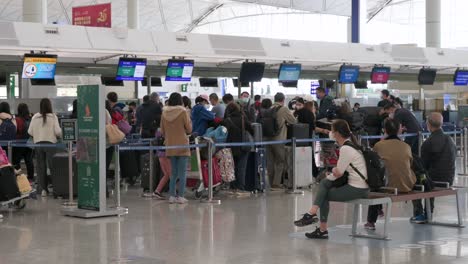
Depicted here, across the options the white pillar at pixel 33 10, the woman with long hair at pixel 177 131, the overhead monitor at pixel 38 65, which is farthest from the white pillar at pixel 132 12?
the woman with long hair at pixel 177 131

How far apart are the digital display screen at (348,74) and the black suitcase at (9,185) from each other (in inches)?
492

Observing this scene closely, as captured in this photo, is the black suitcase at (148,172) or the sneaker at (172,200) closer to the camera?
the sneaker at (172,200)

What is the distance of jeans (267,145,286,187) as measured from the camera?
1316 cm

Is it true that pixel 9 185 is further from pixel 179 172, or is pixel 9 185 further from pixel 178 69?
pixel 178 69

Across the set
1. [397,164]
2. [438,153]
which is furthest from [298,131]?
[397,164]

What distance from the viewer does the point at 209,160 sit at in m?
11.7

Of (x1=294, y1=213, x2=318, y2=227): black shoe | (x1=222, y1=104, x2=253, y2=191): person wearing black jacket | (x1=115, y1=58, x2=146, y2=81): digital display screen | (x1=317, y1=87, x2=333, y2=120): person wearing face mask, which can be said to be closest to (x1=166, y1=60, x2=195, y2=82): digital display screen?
(x1=115, y1=58, x2=146, y2=81): digital display screen

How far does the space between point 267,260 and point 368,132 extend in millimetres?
8234

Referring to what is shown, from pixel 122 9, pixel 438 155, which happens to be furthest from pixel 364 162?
pixel 122 9

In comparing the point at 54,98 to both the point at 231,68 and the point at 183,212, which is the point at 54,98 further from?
the point at 183,212

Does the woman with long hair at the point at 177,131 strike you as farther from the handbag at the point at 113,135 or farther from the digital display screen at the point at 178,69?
the digital display screen at the point at 178,69

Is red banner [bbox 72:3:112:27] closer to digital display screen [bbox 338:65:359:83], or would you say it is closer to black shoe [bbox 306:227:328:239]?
digital display screen [bbox 338:65:359:83]

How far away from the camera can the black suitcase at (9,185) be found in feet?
33.6

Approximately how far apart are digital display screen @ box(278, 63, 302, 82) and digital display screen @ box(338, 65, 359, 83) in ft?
5.76
